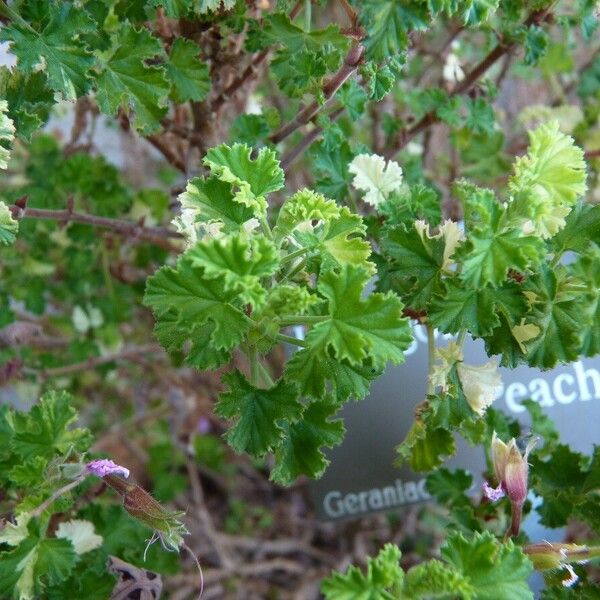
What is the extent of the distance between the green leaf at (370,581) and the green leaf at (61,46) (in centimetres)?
58

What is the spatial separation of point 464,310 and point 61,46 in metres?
0.53

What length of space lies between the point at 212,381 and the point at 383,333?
40.5 inches

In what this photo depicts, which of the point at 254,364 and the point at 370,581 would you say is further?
the point at 254,364

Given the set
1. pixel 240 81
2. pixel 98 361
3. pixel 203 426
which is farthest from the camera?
pixel 203 426

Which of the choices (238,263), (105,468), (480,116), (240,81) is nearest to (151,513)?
(105,468)

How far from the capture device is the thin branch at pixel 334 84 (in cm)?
79

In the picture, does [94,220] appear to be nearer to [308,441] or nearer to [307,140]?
[307,140]

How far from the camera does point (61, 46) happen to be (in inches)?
32.5

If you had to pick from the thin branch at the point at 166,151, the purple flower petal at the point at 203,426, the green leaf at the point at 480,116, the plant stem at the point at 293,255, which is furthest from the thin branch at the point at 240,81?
the purple flower petal at the point at 203,426

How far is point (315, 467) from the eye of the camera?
2.64ft

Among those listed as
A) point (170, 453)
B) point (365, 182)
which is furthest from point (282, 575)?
point (365, 182)

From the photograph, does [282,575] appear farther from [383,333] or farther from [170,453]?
[383,333]

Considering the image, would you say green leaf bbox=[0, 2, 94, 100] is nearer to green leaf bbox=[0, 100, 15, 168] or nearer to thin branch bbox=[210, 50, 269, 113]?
green leaf bbox=[0, 100, 15, 168]

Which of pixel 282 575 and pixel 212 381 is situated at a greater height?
pixel 212 381
